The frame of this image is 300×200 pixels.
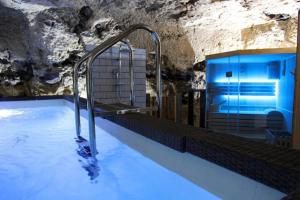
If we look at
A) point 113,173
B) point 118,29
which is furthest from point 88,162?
point 118,29

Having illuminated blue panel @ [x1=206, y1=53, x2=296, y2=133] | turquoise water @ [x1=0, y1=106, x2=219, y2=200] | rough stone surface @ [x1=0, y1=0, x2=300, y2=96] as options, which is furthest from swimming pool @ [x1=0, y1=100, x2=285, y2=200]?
rough stone surface @ [x1=0, y1=0, x2=300, y2=96]

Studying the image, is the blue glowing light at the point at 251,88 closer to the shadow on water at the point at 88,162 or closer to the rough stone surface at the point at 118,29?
the shadow on water at the point at 88,162

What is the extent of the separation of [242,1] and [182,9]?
5.11 ft

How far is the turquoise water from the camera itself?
144 cm

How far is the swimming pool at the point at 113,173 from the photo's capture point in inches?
47.5

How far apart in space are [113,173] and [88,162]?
28 cm

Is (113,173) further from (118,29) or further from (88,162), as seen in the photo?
(118,29)

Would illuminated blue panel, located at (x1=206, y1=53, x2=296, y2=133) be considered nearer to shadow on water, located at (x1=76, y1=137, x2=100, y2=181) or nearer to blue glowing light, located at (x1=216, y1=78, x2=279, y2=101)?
blue glowing light, located at (x1=216, y1=78, x2=279, y2=101)

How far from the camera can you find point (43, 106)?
4.74 m

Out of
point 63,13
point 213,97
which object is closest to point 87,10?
point 63,13

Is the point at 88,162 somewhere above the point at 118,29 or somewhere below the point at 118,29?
below

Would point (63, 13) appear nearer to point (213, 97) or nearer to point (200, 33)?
point (200, 33)

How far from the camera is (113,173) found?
5.73ft

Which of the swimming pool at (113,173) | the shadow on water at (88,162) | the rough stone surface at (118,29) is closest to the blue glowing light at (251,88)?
the swimming pool at (113,173)
